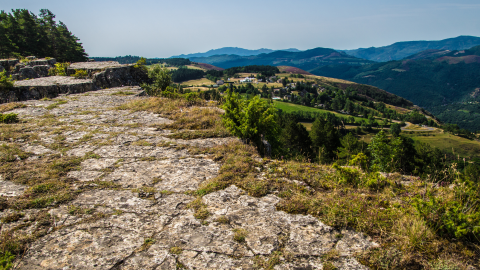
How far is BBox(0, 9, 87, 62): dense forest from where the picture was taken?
29969 millimetres

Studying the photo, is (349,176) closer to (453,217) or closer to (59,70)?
(453,217)

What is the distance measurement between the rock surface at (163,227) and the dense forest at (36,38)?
36.1 meters

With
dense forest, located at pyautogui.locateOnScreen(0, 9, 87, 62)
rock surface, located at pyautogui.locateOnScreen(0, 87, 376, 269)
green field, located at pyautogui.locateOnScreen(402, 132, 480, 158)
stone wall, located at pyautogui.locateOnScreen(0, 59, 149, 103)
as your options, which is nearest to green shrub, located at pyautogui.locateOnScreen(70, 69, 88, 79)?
stone wall, located at pyautogui.locateOnScreen(0, 59, 149, 103)

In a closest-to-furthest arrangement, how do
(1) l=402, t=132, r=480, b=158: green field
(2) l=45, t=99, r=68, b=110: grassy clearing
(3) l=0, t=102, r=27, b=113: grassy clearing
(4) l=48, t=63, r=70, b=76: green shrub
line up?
(3) l=0, t=102, r=27, b=113: grassy clearing
(2) l=45, t=99, r=68, b=110: grassy clearing
(4) l=48, t=63, r=70, b=76: green shrub
(1) l=402, t=132, r=480, b=158: green field

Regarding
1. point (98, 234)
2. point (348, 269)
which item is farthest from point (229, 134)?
point (348, 269)

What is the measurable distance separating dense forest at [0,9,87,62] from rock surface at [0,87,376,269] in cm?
3607

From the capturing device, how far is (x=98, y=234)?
348 centimetres

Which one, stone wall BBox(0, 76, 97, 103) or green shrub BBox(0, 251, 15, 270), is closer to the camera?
green shrub BBox(0, 251, 15, 270)

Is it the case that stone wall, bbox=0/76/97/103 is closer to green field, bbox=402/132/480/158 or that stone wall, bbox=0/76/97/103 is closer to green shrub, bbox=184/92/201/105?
green shrub, bbox=184/92/201/105

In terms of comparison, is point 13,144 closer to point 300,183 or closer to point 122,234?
point 122,234

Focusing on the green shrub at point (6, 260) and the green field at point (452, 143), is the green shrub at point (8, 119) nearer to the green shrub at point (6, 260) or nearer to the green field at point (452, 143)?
the green shrub at point (6, 260)

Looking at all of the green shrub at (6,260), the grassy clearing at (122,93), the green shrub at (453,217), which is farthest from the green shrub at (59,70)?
the green shrub at (453,217)

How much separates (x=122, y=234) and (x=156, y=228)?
506mm

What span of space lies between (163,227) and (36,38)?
45.0 m
